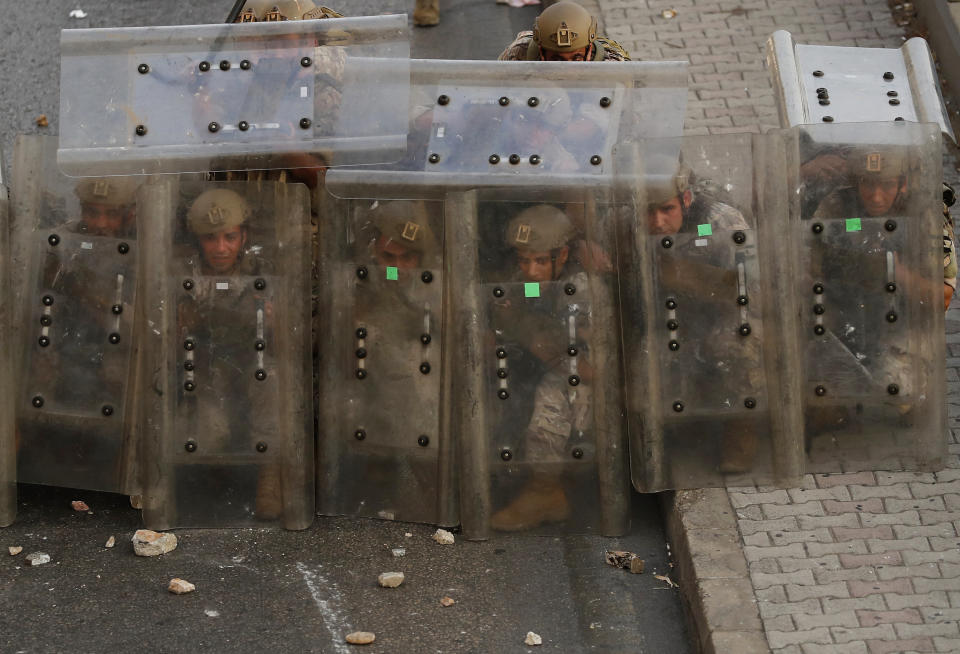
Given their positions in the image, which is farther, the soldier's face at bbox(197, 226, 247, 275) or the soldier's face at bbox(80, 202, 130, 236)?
the soldier's face at bbox(80, 202, 130, 236)

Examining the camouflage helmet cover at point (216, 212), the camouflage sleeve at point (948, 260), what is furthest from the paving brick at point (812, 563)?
the camouflage helmet cover at point (216, 212)

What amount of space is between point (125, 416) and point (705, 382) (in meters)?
2.65

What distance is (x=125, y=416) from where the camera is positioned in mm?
6070

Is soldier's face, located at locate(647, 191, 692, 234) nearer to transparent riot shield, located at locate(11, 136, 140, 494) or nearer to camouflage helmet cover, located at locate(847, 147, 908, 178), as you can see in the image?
camouflage helmet cover, located at locate(847, 147, 908, 178)

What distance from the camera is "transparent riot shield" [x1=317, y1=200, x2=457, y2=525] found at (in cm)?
598

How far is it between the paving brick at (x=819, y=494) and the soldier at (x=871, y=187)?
4.07ft

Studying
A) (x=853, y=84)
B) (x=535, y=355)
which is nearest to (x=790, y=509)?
(x=535, y=355)

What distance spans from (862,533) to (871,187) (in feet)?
5.07

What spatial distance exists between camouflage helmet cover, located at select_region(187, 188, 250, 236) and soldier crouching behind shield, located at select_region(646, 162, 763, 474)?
1.84 metres

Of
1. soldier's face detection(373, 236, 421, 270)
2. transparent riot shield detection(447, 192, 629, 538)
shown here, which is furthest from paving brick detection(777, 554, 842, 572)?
soldier's face detection(373, 236, 421, 270)

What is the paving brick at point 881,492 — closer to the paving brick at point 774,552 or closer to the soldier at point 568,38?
Result: the paving brick at point 774,552

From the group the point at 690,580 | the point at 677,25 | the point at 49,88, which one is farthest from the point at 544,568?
the point at 49,88

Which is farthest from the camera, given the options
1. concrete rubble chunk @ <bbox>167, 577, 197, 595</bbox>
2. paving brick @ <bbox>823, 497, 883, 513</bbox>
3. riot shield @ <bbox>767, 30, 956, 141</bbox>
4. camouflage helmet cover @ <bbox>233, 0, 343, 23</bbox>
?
camouflage helmet cover @ <bbox>233, 0, 343, 23</bbox>

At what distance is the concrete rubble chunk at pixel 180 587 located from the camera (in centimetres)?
555
